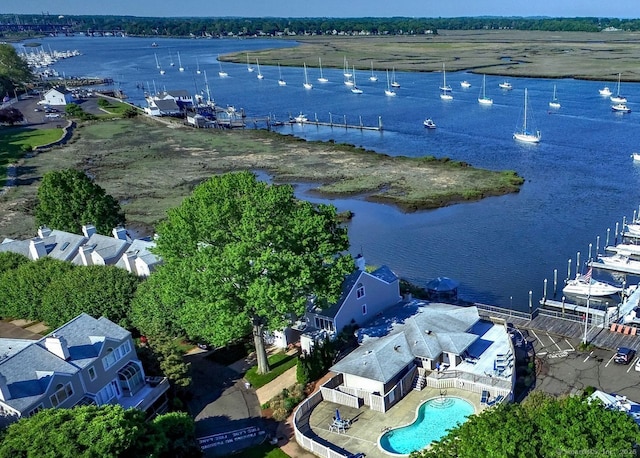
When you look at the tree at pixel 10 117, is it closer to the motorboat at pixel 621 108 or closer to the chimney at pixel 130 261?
the chimney at pixel 130 261

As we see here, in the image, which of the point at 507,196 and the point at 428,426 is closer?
the point at 428,426

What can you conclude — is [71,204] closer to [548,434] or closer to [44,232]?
[44,232]

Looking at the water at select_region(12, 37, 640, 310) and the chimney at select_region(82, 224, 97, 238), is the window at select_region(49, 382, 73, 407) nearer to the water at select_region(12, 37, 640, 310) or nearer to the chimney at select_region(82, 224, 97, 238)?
the chimney at select_region(82, 224, 97, 238)

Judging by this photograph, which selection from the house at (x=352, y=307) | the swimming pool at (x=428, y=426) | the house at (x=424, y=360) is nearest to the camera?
the swimming pool at (x=428, y=426)

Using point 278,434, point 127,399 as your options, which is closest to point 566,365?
point 278,434

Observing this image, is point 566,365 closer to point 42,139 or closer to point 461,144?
point 461,144

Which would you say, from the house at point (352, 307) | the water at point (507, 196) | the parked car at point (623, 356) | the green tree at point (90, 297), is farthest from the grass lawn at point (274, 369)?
the parked car at point (623, 356)

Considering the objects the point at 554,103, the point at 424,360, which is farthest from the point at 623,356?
the point at 554,103
